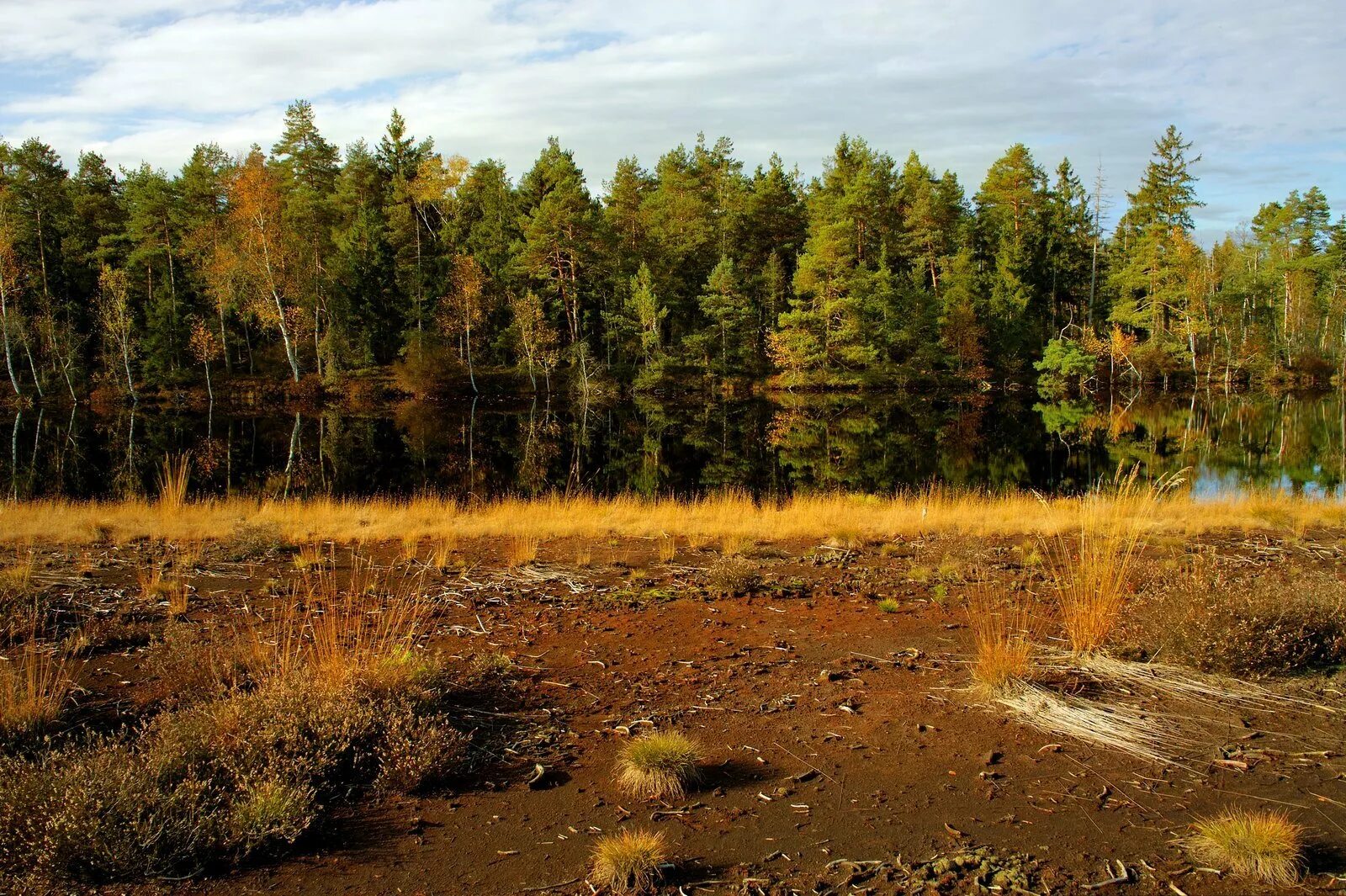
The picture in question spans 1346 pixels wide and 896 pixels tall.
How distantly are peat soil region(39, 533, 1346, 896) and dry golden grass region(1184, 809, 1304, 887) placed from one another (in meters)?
0.09

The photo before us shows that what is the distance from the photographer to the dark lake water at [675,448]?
23578mm

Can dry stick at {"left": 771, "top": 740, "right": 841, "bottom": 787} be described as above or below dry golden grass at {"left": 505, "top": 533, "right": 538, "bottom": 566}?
above

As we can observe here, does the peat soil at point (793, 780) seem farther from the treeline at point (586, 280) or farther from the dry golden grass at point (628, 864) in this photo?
the treeline at point (586, 280)

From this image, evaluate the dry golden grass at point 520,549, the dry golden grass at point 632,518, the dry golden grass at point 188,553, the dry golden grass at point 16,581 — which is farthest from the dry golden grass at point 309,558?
the dry golden grass at point 16,581

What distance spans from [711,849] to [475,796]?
1372 mm

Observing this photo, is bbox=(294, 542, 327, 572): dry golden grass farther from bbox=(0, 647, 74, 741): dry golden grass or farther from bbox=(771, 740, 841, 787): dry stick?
bbox=(771, 740, 841, 787): dry stick

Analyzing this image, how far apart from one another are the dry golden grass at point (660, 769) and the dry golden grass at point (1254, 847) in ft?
7.78

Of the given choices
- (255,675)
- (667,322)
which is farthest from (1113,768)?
(667,322)

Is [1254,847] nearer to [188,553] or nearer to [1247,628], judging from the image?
[1247,628]

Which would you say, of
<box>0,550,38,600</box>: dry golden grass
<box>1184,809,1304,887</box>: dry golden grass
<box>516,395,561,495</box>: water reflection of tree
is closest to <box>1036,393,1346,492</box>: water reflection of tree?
<box>516,395,561,495</box>: water reflection of tree

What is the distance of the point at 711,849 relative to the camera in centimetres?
406

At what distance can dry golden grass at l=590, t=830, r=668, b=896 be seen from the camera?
147 inches

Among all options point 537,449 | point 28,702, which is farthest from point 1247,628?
point 537,449

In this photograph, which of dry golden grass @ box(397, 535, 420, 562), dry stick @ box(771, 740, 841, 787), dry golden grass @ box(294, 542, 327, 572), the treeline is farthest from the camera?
the treeline
